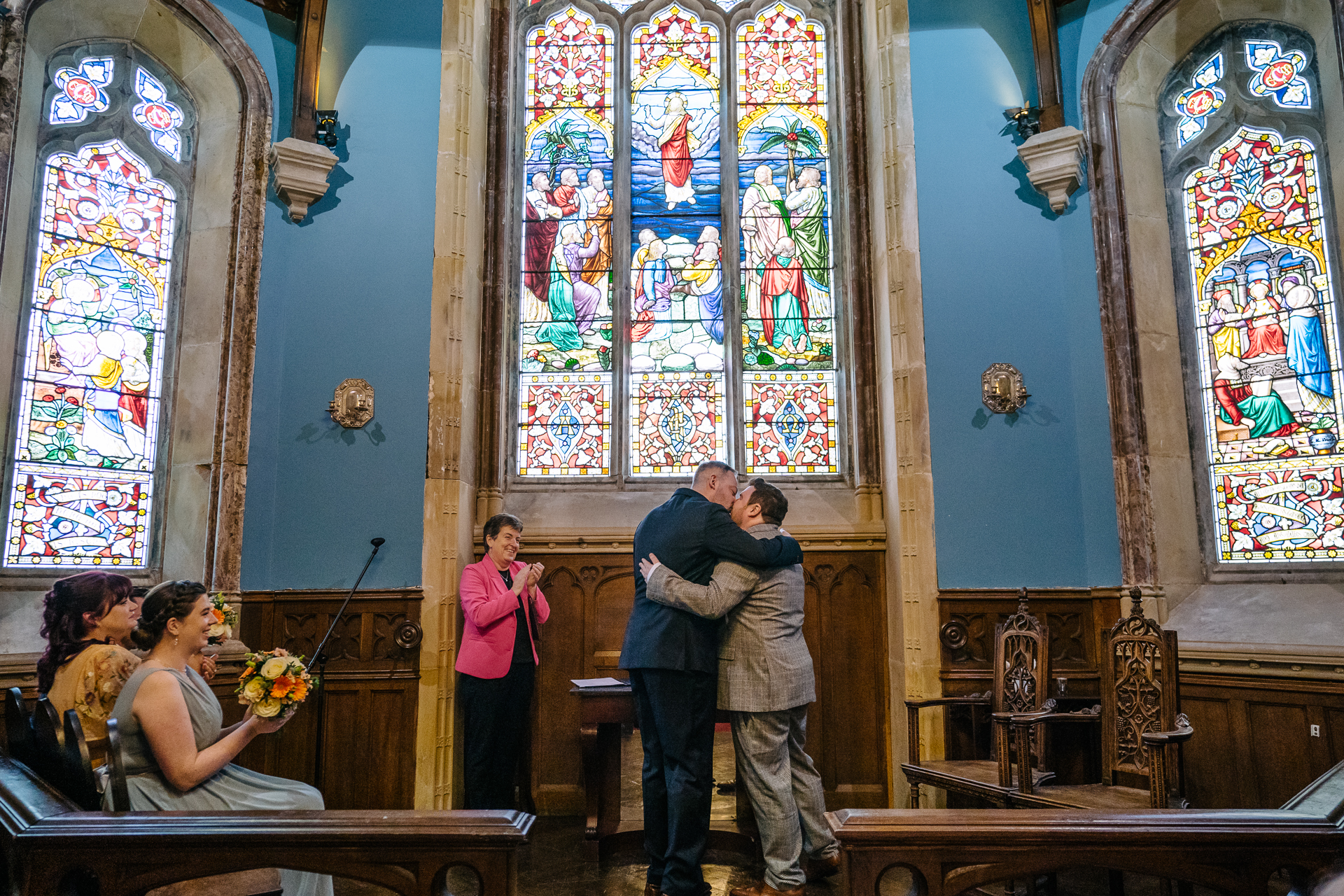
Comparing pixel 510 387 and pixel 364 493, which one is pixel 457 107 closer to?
pixel 510 387

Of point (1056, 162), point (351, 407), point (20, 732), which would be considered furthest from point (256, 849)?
point (1056, 162)

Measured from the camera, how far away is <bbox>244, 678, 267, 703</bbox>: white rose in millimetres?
2252

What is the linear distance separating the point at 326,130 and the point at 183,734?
3.69m

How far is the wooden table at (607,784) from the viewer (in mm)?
3934

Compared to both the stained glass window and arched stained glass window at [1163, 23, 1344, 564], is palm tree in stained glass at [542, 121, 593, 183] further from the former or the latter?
arched stained glass window at [1163, 23, 1344, 564]

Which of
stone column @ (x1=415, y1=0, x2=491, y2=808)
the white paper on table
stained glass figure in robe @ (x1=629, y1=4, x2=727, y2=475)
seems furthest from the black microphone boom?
stained glass figure in robe @ (x1=629, y1=4, x2=727, y2=475)

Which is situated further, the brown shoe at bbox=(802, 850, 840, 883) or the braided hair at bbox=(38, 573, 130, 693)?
the brown shoe at bbox=(802, 850, 840, 883)

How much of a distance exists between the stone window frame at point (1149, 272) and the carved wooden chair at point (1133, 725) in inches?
46.9

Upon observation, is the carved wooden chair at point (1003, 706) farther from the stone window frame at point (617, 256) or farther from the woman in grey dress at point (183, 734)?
the woman in grey dress at point (183, 734)

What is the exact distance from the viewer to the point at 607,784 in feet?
13.4

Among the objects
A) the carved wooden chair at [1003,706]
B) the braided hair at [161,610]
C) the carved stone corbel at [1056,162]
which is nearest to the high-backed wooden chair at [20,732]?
the braided hair at [161,610]

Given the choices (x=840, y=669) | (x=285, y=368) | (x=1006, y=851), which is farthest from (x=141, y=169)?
(x=1006, y=851)

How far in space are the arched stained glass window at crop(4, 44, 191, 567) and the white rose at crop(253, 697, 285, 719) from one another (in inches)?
110

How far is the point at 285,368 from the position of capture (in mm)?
4859
